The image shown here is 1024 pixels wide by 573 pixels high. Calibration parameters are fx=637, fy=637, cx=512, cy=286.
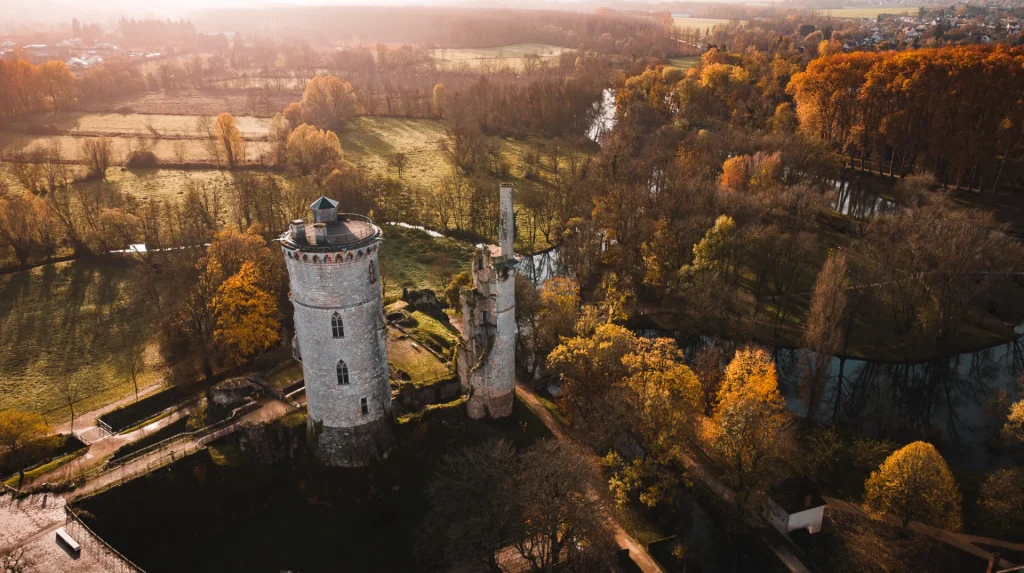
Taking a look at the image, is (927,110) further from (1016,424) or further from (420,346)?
(420,346)

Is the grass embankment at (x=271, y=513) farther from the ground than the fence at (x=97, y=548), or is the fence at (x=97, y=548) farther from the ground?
the fence at (x=97, y=548)

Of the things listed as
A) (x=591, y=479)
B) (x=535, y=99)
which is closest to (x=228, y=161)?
(x=535, y=99)

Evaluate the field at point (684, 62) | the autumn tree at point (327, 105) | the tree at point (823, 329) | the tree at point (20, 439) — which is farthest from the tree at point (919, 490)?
the field at point (684, 62)

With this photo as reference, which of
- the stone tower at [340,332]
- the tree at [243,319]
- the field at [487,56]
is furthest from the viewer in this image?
the field at [487,56]

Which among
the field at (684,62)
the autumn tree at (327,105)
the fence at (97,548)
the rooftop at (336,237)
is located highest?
the field at (684,62)

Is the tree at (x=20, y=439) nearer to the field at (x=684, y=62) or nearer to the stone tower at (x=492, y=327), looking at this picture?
the stone tower at (x=492, y=327)

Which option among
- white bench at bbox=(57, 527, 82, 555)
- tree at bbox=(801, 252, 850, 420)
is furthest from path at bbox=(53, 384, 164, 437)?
→ tree at bbox=(801, 252, 850, 420)
